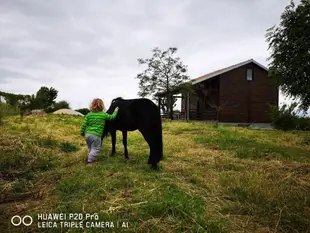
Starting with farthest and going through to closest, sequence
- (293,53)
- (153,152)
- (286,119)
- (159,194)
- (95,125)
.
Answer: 1. (286,119)
2. (293,53)
3. (95,125)
4. (153,152)
5. (159,194)

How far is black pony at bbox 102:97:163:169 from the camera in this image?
4.09m

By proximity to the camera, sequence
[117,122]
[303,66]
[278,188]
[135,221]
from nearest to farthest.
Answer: [135,221] < [278,188] < [117,122] < [303,66]

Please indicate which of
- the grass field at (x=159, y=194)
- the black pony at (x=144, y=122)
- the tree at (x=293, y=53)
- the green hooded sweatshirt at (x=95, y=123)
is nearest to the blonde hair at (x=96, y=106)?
the green hooded sweatshirt at (x=95, y=123)

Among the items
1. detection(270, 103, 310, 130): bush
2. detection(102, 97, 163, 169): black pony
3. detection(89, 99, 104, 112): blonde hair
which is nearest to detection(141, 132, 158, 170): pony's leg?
detection(102, 97, 163, 169): black pony

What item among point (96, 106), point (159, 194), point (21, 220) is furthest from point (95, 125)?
point (21, 220)

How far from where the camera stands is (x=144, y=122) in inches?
168

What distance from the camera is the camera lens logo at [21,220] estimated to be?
78.6 inches

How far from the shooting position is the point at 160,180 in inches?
131

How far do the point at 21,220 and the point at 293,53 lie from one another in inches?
409

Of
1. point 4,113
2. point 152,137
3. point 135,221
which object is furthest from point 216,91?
point 135,221

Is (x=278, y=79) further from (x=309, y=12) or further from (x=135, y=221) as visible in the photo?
(x=135, y=221)

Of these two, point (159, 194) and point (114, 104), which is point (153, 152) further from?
point (114, 104)

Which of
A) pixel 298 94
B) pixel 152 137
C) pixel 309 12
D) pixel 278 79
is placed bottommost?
pixel 152 137

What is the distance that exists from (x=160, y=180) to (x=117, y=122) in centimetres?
195
